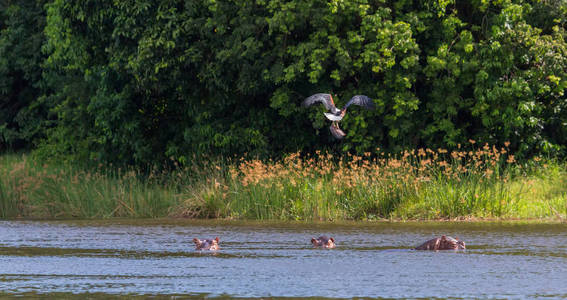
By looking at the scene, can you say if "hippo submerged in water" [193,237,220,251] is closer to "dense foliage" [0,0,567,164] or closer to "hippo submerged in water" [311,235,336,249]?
"hippo submerged in water" [311,235,336,249]

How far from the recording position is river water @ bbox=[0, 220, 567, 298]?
30.0 feet

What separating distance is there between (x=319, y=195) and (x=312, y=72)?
531 centimetres

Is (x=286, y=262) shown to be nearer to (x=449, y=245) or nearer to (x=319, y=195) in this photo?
(x=449, y=245)

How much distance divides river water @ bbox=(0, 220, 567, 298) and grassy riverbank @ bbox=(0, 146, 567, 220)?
158cm

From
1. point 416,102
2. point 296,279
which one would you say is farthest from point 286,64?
point 296,279

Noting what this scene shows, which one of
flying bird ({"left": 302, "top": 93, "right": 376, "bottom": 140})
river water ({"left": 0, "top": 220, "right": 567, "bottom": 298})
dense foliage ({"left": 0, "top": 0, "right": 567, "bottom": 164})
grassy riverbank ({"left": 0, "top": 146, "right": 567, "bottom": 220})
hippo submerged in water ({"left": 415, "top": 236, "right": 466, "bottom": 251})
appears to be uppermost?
dense foliage ({"left": 0, "top": 0, "right": 567, "bottom": 164})

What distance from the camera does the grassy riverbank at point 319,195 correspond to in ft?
59.3

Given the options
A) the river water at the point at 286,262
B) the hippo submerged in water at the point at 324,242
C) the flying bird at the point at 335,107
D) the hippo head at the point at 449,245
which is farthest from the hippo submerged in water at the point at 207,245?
the flying bird at the point at 335,107

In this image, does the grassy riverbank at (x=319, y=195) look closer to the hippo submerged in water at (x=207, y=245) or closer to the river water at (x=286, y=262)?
the river water at (x=286, y=262)

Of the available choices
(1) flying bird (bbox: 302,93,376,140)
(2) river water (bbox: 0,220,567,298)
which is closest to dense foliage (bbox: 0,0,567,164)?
(1) flying bird (bbox: 302,93,376,140)

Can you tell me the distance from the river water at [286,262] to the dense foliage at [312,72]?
306 inches

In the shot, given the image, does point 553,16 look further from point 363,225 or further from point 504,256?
point 504,256

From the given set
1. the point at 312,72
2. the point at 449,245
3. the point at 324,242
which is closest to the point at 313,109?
the point at 312,72

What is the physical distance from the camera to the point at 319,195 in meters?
18.7
